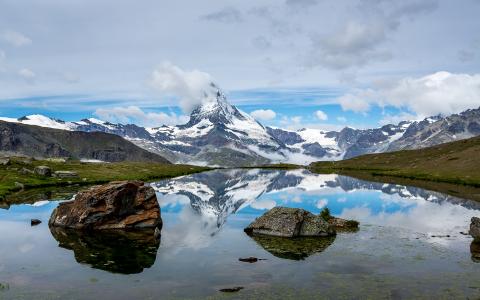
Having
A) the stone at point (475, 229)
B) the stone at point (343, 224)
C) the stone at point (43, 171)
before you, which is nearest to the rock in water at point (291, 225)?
the stone at point (343, 224)

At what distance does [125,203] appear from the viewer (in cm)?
6700

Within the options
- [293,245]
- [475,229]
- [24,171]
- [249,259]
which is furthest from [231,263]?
[24,171]

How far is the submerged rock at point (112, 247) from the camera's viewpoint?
4556cm

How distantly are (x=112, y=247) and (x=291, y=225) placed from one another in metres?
22.8

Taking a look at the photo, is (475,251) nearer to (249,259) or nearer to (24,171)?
(249,259)

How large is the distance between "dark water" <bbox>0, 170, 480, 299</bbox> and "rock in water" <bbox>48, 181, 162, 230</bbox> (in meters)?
2.99

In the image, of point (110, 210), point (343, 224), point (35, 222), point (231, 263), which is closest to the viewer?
point (231, 263)

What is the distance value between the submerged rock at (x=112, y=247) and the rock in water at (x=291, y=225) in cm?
1476

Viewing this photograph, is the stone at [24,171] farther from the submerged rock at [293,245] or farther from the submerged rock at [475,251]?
the submerged rock at [475,251]

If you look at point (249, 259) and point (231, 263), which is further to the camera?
point (249, 259)

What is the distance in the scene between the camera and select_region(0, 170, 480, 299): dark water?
36.9m

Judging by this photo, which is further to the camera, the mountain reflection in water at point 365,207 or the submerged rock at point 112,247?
the mountain reflection in water at point 365,207

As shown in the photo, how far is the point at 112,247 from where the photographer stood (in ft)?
174

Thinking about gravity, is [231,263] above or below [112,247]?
below
